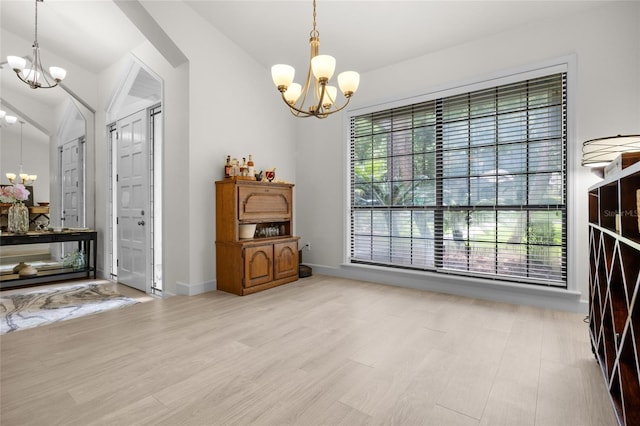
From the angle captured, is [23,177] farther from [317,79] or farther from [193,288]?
[317,79]

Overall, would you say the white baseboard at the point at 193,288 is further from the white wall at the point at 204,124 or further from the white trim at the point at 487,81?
the white trim at the point at 487,81

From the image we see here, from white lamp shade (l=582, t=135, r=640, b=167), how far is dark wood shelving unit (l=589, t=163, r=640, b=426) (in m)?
0.78

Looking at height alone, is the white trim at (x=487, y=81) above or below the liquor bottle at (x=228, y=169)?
above

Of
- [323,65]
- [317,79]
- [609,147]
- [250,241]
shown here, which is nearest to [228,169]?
[250,241]

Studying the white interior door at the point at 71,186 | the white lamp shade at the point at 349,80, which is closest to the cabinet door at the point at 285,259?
the white lamp shade at the point at 349,80

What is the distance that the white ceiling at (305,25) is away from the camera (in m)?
3.40

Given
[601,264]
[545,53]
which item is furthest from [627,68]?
[601,264]

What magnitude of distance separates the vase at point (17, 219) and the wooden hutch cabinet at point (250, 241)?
3.22 m

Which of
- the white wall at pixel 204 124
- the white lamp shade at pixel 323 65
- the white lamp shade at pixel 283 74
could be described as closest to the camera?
the white lamp shade at pixel 323 65

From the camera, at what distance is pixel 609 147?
237 cm

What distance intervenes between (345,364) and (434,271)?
2376mm

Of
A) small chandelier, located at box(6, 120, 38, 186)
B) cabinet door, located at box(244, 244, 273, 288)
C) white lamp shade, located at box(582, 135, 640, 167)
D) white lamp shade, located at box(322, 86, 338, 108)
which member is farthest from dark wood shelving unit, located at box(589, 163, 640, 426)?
small chandelier, located at box(6, 120, 38, 186)

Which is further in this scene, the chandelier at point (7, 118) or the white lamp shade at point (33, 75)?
the chandelier at point (7, 118)

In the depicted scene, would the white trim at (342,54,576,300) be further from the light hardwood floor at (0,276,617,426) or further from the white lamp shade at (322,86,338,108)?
the white lamp shade at (322,86,338,108)
